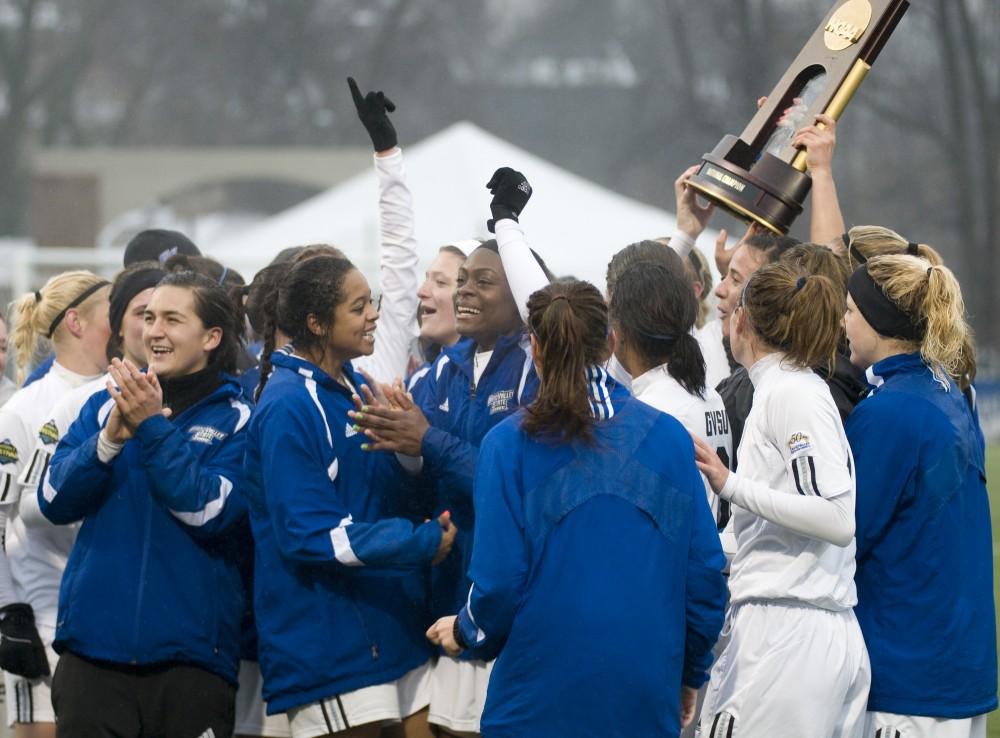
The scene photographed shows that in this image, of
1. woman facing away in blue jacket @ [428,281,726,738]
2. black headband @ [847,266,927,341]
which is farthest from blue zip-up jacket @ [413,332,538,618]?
black headband @ [847,266,927,341]

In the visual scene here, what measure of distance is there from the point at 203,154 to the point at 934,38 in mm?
18655

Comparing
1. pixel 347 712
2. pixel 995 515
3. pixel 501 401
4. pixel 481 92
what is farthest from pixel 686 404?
pixel 481 92

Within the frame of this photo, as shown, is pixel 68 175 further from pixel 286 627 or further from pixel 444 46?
pixel 286 627

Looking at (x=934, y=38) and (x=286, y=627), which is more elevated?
(x=934, y=38)

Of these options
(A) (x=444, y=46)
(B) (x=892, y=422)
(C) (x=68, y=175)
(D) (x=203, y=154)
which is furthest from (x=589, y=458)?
(A) (x=444, y=46)

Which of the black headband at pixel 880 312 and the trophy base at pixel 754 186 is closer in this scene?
the black headband at pixel 880 312

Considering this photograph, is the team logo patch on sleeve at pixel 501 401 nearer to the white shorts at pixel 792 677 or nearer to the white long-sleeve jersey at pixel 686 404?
the white long-sleeve jersey at pixel 686 404

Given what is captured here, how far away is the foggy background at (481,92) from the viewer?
3797cm

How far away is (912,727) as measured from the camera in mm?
3844

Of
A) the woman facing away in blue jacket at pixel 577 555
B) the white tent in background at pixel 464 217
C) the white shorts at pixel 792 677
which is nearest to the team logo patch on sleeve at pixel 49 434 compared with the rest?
the woman facing away in blue jacket at pixel 577 555

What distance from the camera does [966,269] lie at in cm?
3753

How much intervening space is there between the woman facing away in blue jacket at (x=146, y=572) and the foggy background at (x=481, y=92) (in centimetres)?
3391

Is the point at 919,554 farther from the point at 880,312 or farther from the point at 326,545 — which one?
the point at 326,545

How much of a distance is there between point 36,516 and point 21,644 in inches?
15.2
